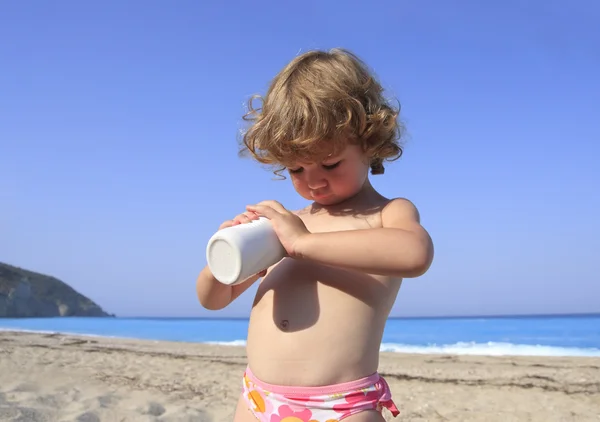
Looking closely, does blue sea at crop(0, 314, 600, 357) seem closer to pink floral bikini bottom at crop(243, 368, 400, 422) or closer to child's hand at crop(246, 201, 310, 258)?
pink floral bikini bottom at crop(243, 368, 400, 422)

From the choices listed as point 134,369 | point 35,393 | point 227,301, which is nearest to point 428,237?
point 227,301

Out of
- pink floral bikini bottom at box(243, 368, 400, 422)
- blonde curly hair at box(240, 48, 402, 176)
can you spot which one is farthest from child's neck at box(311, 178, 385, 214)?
pink floral bikini bottom at box(243, 368, 400, 422)

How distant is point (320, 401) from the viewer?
5.84 ft

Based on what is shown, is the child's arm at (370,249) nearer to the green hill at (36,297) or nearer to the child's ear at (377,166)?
the child's ear at (377,166)

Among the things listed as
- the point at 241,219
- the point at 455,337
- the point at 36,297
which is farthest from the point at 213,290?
the point at 36,297

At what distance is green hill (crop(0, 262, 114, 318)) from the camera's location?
1155 inches

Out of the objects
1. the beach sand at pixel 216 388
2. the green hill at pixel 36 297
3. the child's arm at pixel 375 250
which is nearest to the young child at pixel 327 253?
the child's arm at pixel 375 250

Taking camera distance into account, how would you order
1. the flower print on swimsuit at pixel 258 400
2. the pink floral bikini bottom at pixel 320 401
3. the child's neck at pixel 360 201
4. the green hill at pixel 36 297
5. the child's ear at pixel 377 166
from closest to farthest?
the pink floral bikini bottom at pixel 320 401 → the flower print on swimsuit at pixel 258 400 → the child's neck at pixel 360 201 → the child's ear at pixel 377 166 → the green hill at pixel 36 297

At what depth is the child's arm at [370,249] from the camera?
5.53ft

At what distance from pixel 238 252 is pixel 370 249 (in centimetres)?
35

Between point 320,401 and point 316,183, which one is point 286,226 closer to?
point 316,183

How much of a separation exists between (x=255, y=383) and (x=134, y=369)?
6485 mm

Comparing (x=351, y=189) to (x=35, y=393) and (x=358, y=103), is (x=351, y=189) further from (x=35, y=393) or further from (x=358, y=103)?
(x=35, y=393)

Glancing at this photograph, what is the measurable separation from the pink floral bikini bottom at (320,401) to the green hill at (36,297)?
91.6 feet
